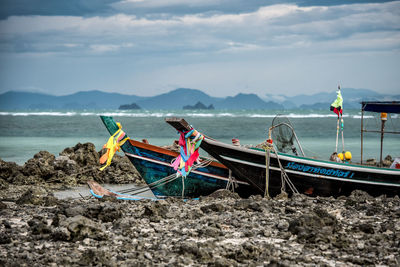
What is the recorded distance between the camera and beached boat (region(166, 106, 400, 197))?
10.9 metres

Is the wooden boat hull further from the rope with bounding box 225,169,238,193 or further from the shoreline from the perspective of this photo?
the shoreline

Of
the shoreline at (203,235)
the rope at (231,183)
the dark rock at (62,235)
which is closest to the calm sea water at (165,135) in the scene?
the rope at (231,183)

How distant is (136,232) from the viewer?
7750mm

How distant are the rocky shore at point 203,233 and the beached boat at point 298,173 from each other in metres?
0.68

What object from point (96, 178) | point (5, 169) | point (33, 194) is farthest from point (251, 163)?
point (5, 169)

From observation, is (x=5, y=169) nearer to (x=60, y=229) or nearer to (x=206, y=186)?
(x=206, y=186)

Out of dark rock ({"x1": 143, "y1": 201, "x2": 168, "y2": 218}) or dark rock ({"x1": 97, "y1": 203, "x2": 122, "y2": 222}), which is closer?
dark rock ({"x1": 97, "y1": 203, "x2": 122, "y2": 222})

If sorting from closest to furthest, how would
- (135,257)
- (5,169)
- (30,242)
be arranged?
(135,257) < (30,242) < (5,169)

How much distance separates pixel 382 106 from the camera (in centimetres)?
1300

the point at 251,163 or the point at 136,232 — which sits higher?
the point at 251,163

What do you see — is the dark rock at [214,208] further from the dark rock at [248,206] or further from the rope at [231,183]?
the rope at [231,183]

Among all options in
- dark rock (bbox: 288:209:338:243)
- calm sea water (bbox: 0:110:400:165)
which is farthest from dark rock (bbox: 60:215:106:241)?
calm sea water (bbox: 0:110:400:165)

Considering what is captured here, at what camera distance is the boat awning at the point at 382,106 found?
1263 centimetres

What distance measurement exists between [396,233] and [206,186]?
16.3 ft
